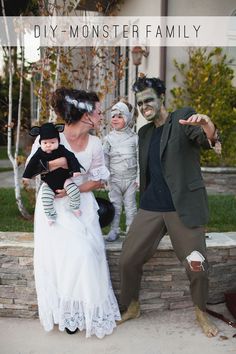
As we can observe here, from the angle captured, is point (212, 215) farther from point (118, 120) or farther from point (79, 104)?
point (79, 104)

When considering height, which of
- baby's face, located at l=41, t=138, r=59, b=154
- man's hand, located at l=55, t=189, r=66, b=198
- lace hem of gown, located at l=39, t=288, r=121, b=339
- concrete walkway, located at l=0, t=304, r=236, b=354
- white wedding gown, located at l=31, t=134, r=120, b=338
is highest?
baby's face, located at l=41, t=138, r=59, b=154

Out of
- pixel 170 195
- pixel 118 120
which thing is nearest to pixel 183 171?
pixel 170 195

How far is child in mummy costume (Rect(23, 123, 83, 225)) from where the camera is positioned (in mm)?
3178

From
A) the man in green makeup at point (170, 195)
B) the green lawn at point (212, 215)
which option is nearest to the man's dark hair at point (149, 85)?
the man in green makeup at point (170, 195)

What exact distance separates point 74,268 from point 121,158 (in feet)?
3.28

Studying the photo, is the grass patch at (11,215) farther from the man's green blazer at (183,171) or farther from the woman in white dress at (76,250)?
the man's green blazer at (183,171)

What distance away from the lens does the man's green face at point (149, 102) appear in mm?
3297

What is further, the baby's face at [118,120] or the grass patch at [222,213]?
the grass patch at [222,213]

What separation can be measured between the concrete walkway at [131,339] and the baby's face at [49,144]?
135 centimetres

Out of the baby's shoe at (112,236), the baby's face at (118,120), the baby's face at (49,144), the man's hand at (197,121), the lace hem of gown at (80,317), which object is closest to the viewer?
the man's hand at (197,121)

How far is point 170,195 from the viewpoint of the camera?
11.0ft

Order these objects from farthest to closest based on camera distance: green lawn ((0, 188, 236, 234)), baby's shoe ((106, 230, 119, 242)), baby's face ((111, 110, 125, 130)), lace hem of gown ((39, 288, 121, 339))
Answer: green lawn ((0, 188, 236, 234)) → baby's shoe ((106, 230, 119, 242)) → baby's face ((111, 110, 125, 130)) → lace hem of gown ((39, 288, 121, 339))

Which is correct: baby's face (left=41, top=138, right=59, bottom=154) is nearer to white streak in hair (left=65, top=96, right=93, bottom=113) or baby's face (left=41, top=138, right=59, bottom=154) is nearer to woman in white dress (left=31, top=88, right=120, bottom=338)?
woman in white dress (left=31, top=88, right=120, bottom=338)

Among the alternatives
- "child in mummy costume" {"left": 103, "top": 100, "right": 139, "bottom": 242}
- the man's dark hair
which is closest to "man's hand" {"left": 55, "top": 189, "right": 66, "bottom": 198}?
"child in mummy costume" {"left": 103, "top": 100, "right": 139, "bottom": 242}
